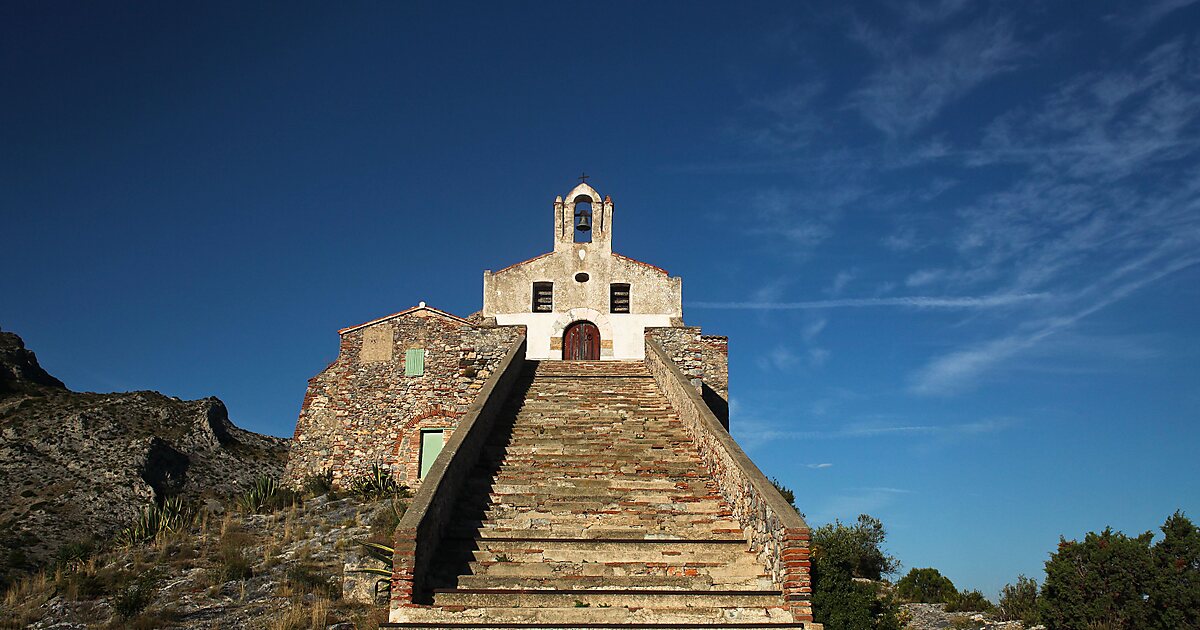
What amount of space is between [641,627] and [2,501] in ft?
56.7

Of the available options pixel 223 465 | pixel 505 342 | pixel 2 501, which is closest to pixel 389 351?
pixel 505 342

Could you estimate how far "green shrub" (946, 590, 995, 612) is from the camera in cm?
1777

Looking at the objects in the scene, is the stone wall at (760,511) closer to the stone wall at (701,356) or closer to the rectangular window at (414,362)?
the stone wall at (701,356)

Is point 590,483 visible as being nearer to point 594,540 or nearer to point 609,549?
point 594,540

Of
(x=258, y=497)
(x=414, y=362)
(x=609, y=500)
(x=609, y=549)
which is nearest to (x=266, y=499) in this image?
(x=258, y=497)

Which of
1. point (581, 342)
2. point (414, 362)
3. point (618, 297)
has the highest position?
point (618, 297)

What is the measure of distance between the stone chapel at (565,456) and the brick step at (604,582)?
0.02 metres

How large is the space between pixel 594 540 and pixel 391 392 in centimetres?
1215

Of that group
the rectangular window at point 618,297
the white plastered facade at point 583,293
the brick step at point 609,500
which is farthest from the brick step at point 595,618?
the rectangular window at point 618,297

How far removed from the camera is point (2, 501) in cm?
1898

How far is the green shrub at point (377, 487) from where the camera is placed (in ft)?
62.5

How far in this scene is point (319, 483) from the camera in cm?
2042

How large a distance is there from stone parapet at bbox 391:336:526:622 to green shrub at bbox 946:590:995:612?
430 inches

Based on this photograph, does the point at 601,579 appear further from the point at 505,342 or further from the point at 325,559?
the point at 505,342
